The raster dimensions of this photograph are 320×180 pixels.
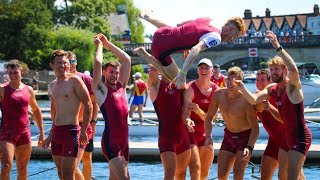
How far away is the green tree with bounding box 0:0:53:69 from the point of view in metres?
65.2

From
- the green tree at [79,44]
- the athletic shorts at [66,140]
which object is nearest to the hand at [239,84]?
the athletic shorts at [66,140]

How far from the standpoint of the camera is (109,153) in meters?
9.26

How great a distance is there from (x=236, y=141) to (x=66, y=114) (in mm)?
2423

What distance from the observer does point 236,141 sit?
33.2 ft

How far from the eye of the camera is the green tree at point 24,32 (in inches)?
2566

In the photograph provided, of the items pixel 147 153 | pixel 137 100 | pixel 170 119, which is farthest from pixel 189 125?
pixel 137 100

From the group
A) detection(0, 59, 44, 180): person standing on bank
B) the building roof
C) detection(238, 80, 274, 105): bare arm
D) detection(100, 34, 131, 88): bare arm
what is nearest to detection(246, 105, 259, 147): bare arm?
detection(238, 80, 274, 105): bare arm

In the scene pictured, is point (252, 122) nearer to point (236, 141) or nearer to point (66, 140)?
point (236, 141)

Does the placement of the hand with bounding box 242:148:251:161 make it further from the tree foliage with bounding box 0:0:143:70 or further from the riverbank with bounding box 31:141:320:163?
the tree foliage with bounding box 0:0:143:70

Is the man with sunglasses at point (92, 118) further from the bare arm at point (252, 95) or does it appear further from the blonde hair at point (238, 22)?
the blonde hair at point (238, 22)

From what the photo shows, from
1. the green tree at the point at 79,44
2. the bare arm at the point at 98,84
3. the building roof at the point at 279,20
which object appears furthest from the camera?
the building roof at the point at 279,20

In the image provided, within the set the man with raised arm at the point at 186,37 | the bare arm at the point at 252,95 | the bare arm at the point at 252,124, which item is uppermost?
the man with raised arm at the point at 186,37

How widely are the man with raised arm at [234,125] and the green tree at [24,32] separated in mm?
56158

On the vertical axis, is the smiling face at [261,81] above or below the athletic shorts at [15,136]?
above
